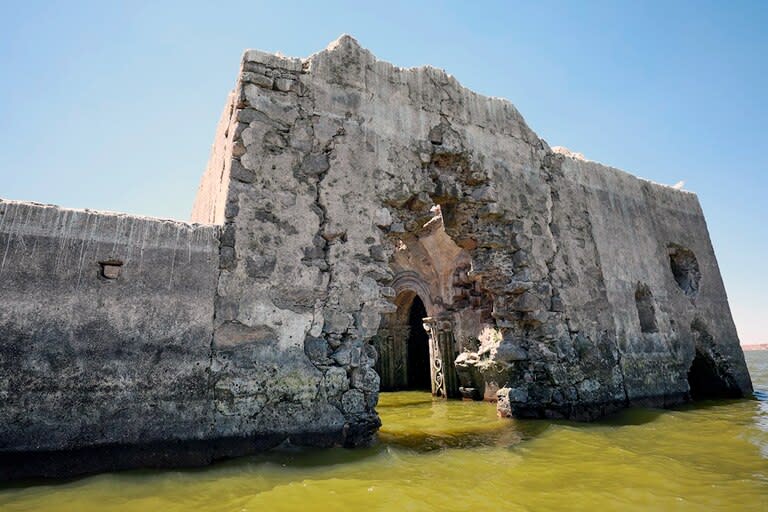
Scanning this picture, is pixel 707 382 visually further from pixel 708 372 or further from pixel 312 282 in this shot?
pixel 312 282

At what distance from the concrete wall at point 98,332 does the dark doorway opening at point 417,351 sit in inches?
364

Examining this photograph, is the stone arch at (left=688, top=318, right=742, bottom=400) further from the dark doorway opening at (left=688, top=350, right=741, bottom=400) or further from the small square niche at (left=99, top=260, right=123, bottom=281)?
the small square niche at (left=99, top=260, right=123, bottom=281)

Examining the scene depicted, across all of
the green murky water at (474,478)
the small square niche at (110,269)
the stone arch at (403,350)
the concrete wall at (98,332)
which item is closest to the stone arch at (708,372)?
the green murky water at (474,478)

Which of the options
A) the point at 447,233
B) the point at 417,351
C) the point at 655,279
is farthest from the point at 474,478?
the point at 417,351

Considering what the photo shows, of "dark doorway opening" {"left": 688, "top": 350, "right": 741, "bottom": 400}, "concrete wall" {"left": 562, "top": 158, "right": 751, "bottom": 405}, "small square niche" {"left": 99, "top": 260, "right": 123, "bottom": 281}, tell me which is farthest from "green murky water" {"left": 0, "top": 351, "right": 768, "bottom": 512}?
"dark doorway opening" {"left": 688, "top": 350, "right": 741, "bottom": 400}

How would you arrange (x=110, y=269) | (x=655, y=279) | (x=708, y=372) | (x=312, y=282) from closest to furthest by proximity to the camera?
(x=110, y=269)
(x=312, y=282)
(x=655, y=279)
(x=708, y=372)

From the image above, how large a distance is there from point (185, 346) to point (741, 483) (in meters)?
3.86

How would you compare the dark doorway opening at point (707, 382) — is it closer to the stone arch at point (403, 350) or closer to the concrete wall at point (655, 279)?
the concrete wall at point (655, 279)

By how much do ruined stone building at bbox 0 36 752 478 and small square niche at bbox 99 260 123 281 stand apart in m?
0.01

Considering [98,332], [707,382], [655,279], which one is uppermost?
[655,279]

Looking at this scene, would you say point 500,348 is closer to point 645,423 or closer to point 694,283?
point 645,423

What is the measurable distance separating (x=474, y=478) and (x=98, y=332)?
2790 mm

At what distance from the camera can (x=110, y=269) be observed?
3.33 metres

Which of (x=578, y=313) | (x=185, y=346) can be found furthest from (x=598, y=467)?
(x=185, y=346)
